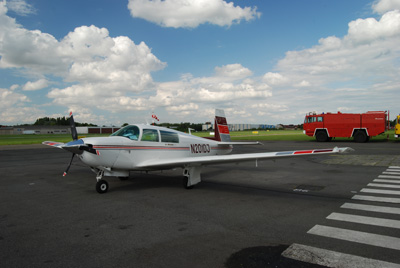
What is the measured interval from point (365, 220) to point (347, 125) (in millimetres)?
28221

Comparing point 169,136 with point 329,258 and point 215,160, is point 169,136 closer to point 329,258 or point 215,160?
point 215,160

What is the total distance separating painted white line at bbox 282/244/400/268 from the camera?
333 centimetres

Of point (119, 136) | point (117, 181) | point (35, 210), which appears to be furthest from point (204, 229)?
point (117, 181)

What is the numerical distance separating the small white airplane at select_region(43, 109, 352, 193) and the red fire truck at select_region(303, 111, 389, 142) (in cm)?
2567

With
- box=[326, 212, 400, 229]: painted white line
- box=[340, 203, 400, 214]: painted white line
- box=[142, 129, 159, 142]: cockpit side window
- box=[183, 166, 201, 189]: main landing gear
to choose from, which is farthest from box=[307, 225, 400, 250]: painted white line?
box=[142, 129, 159, 142]: cockpit side window

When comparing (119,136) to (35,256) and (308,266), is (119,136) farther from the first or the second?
(308,266)

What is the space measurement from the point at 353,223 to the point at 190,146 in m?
6.16

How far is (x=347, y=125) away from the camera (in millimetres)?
29500

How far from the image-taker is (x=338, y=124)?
2995 cm

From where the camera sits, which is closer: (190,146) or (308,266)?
(308,266)

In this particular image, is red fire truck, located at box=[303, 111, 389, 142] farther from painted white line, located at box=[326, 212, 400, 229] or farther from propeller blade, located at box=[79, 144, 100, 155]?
propeller blade, located at box=[79, 144, 100, 155]

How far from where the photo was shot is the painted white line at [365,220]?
15.9ft

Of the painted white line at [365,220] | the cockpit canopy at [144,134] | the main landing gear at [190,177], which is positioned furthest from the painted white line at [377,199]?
the cockpit canopy at [144,134]

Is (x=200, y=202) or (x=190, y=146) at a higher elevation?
(x=190, y=146)
